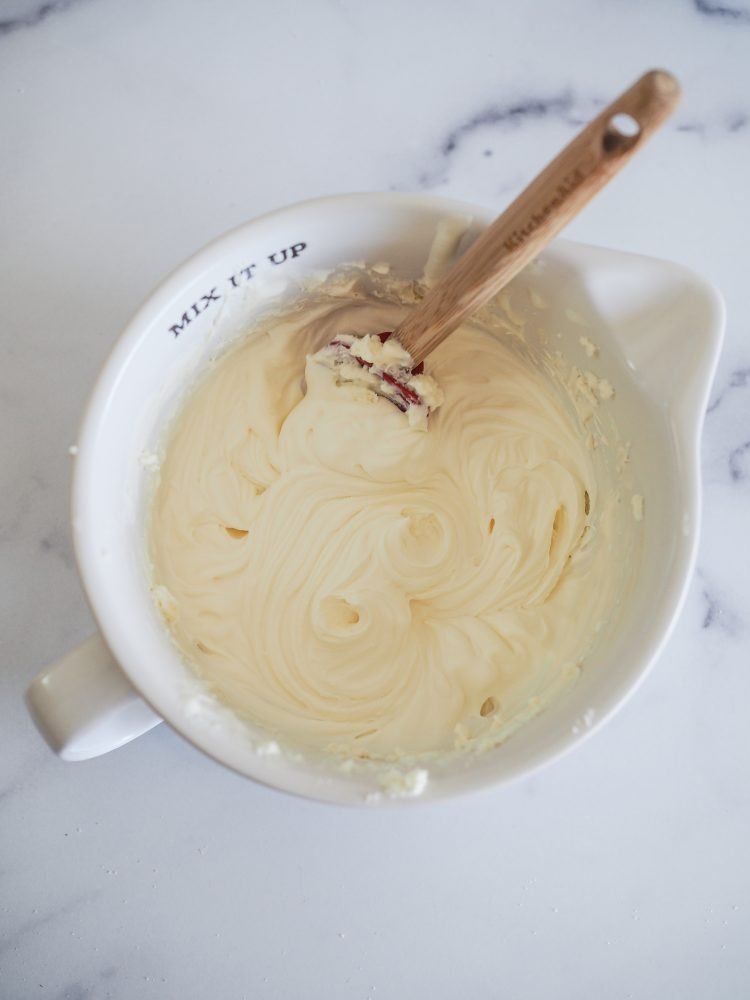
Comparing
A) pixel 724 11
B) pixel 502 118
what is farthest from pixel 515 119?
pixel 724 11

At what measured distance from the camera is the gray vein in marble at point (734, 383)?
3.28ft

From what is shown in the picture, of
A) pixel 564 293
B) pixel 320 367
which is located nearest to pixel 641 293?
pixel 564 293

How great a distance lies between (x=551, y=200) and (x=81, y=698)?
0.53 meters

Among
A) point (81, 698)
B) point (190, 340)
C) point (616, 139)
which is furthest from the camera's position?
point (190, 340)

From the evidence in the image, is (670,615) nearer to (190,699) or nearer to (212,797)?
(190,699)

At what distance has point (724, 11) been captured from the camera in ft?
3.37

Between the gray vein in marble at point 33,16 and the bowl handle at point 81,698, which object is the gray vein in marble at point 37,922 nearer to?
the bowl handle at point 81,698

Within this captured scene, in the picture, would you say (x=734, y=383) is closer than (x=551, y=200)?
No

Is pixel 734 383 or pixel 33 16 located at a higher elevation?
pixel 33 16

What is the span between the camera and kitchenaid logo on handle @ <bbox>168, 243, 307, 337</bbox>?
79 cm

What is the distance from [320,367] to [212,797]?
0.47m

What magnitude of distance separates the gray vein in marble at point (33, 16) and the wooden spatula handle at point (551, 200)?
0.57 metres

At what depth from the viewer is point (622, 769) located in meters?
0.97

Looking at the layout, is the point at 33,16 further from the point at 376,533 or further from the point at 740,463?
the point at 740,463
